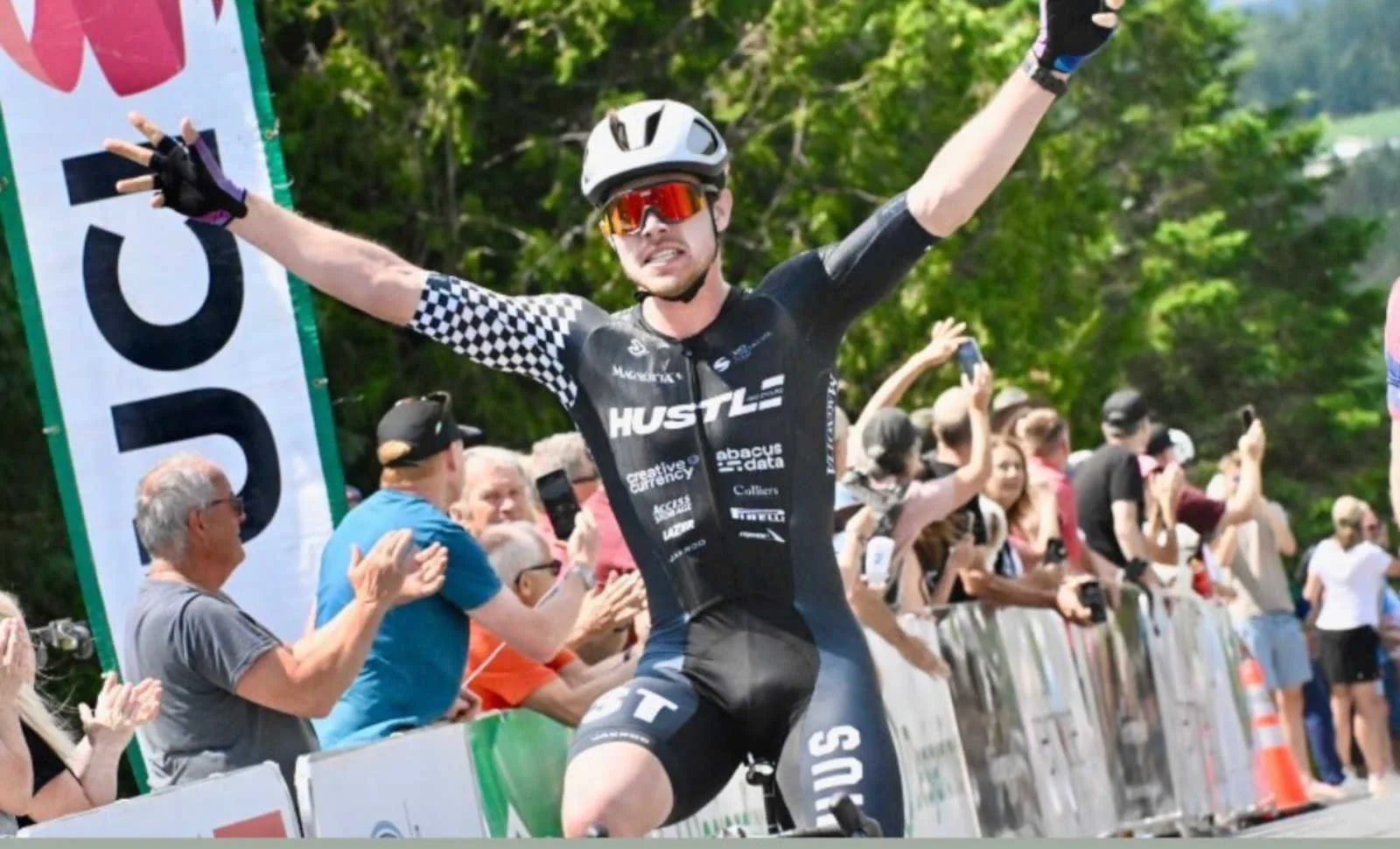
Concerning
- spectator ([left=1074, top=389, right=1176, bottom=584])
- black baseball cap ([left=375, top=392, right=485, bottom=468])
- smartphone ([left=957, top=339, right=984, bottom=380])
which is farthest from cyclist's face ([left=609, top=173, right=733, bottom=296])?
spectator ([left=1074, top=389, right=1176, bottom=584])

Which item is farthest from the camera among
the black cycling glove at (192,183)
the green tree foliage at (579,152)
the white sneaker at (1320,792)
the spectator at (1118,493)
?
the green tree foliage at (579,152)

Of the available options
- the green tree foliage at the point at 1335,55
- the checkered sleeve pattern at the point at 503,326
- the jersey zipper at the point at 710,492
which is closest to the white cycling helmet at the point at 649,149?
the checkered sleeve pattern at the point at 503,326

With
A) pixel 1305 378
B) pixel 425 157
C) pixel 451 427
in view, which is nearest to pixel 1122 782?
pixel 451 427

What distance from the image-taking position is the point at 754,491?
24.0 ft

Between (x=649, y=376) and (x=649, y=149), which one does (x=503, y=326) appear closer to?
(x=649, y=376)

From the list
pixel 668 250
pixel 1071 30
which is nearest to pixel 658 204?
pixel 668 250

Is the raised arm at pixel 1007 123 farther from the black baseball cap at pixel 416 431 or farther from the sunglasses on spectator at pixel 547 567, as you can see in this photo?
the sunglasses on spectator at pixel 547 567

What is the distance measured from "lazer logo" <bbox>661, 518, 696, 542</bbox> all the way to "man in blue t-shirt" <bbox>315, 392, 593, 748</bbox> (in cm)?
159

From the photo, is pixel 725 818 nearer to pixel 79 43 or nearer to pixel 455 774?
pixel 455 774

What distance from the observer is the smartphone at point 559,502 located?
11031 mm

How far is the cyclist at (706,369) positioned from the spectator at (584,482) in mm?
3575

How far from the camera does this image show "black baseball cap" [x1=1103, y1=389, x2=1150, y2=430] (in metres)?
15.5

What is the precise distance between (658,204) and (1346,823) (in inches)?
322

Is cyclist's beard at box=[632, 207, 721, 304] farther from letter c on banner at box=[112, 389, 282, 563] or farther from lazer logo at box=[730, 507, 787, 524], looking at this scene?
letter c on banner at box=[112, 389, 282, 563]
